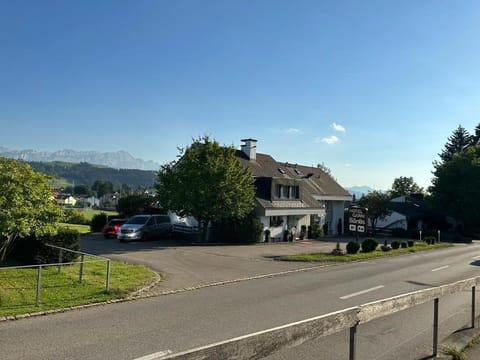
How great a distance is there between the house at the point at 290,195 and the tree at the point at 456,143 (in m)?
41.4

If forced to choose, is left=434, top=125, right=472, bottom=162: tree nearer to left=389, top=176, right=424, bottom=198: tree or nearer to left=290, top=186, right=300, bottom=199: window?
left=389, top=176, right=424, bottom=198: tree

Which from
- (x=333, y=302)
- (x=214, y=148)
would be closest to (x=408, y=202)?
(x=214, y=148)

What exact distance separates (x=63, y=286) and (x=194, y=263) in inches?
307

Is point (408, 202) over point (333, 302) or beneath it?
over

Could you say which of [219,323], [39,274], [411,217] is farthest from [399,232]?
[39,274]

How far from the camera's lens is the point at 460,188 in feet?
181

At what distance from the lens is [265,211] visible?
35.2 m

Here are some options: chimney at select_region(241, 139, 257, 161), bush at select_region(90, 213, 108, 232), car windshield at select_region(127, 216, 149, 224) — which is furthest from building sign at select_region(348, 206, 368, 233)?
bush at select_region(90, 213, 108, 232)

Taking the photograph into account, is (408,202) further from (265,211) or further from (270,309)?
(270,309)

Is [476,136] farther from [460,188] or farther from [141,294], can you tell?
[141,294]

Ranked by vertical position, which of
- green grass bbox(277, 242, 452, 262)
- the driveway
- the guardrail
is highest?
the guardrail

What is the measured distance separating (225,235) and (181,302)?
2160cm

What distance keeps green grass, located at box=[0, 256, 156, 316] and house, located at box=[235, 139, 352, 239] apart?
67.0 feet

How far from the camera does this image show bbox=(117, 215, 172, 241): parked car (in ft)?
97.5
